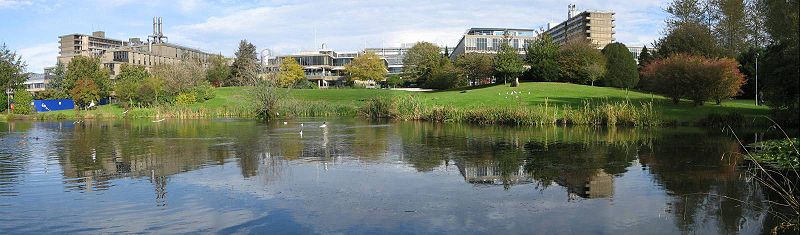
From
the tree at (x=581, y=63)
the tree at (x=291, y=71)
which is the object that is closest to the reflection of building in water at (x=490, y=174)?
the tree at (x=581, y=63)

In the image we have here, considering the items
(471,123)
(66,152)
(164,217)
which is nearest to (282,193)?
(164,217)

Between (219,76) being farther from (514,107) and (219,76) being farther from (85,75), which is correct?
(514,107)

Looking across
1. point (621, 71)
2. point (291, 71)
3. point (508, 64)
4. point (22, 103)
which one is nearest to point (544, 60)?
point (508, 64)

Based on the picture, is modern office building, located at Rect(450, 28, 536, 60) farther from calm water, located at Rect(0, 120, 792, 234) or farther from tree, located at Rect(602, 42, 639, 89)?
calm water, located at Rect(0, 120, 792, 234)

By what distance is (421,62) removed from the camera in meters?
91.1

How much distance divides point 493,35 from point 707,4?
271ft

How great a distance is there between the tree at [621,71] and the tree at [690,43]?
5.23 metres

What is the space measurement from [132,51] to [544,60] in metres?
82.2

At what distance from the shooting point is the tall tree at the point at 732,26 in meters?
55.1

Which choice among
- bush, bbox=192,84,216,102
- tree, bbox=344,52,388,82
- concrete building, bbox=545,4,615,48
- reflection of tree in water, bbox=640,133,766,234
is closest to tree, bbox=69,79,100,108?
bush, bbox=192,84,216,102

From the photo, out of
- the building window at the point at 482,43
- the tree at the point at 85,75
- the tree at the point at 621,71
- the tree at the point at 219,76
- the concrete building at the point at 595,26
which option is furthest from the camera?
the concrete building at the point at 595,26

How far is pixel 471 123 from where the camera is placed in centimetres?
3597

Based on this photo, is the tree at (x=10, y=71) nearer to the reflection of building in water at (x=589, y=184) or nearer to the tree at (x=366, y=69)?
the tree at (x=366, y=69)

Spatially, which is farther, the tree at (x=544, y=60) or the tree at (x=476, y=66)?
the tree at (x=476, y=66)
